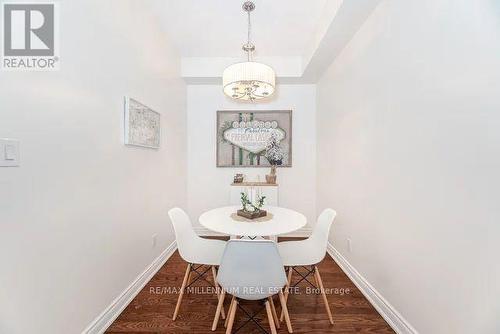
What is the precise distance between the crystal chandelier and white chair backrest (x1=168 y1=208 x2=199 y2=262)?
4.22ft

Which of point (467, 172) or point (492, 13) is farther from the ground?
point (492, 13)

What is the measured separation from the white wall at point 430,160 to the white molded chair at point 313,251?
453 millimetres

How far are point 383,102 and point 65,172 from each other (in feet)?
7.50

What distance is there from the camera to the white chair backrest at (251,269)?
4.06ft

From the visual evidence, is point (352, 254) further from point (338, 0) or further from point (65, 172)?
point (65, 172)

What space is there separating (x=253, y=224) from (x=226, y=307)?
0.76m

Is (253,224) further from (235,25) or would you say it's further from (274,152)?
(235,25)

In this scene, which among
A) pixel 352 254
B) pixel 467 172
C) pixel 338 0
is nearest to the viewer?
pixel 467 172

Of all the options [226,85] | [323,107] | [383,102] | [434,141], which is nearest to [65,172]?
[226,85]

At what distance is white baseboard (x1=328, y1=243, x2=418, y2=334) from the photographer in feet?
5.14

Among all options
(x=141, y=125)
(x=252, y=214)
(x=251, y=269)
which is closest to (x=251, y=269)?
(x=251, y=269)

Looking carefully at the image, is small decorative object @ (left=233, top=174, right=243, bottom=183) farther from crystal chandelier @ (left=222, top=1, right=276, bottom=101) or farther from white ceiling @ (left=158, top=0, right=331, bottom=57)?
white ceiling @ (left=158, top=0, right=331, bottom=57)

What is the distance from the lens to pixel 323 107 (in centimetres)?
326

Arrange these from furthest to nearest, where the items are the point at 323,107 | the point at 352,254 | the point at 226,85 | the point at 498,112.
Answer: the point at 323,107 < the point at 352,254 < the point at 226,85 < the point at 498,112
